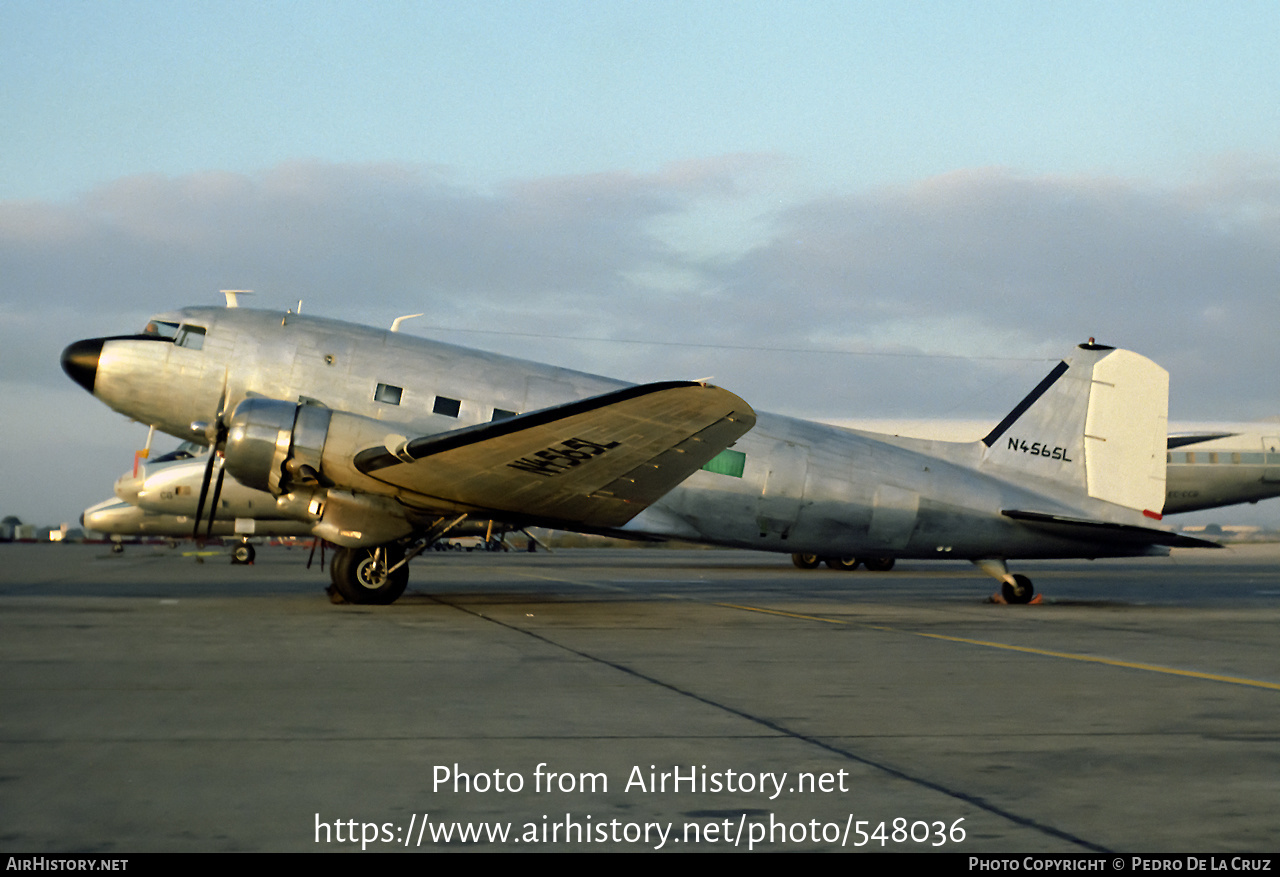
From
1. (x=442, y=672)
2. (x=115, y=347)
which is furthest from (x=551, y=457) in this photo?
(x=115, y=347)

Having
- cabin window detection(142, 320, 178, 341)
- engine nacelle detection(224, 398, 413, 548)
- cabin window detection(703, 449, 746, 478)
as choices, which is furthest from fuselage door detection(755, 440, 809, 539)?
cabin window detection(142, 320, 178, 341)

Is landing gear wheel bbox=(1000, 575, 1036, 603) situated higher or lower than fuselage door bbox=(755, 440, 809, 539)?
lower

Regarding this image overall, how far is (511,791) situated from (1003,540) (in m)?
14.4

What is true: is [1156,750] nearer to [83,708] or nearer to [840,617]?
[83,708]

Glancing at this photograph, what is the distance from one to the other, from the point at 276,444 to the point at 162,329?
10.6 ft

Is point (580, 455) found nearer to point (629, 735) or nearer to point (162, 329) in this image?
point (162, 329)

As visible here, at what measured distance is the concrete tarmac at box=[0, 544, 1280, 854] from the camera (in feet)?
14.4

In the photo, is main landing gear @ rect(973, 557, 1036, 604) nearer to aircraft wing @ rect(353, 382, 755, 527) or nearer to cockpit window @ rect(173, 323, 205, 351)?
aircraft wing @ rect(353, 382, 755, 527)

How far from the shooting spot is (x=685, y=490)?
54.6 ft

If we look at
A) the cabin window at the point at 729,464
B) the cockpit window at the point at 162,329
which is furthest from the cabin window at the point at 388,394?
the cabin window at the point at 729,464

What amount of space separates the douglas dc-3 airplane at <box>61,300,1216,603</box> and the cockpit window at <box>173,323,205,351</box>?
0.04 meters

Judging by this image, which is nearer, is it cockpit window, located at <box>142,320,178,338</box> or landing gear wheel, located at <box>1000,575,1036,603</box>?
cockpit window, located at <box>142,320,178,338</box>

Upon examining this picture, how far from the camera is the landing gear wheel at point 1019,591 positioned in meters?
18.3

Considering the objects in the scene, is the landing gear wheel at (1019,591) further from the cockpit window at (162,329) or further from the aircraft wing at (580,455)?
the cockpit window at (162,329)
